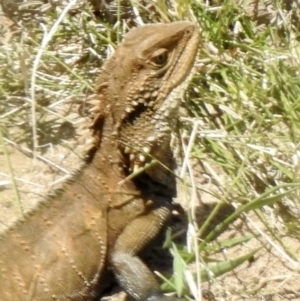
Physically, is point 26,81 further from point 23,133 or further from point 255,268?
point 255,268

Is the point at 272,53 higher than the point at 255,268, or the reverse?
the point at 272,53

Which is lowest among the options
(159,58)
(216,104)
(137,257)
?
(137,257)

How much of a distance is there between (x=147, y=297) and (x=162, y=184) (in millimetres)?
668

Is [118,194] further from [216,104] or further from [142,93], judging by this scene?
[216,104]

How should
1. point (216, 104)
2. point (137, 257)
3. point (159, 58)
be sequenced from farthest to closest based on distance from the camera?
point (216, 104), point (159, 58), point (137, 257)

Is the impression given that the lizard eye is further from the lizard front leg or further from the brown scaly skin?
the lizard front leg

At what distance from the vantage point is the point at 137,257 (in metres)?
4.15

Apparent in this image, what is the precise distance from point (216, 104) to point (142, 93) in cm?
87

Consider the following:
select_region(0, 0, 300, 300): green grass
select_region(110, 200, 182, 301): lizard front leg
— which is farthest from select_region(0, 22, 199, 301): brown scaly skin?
select_region(0, 0, 300, 300): green grass

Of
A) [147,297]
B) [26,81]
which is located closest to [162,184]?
[147,297]

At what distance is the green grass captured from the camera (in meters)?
4.29

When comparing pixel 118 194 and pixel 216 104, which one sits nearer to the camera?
pixel 118 194

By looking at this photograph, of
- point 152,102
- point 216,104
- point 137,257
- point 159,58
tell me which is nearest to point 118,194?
point 137,257

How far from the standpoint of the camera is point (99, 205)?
166 inches
